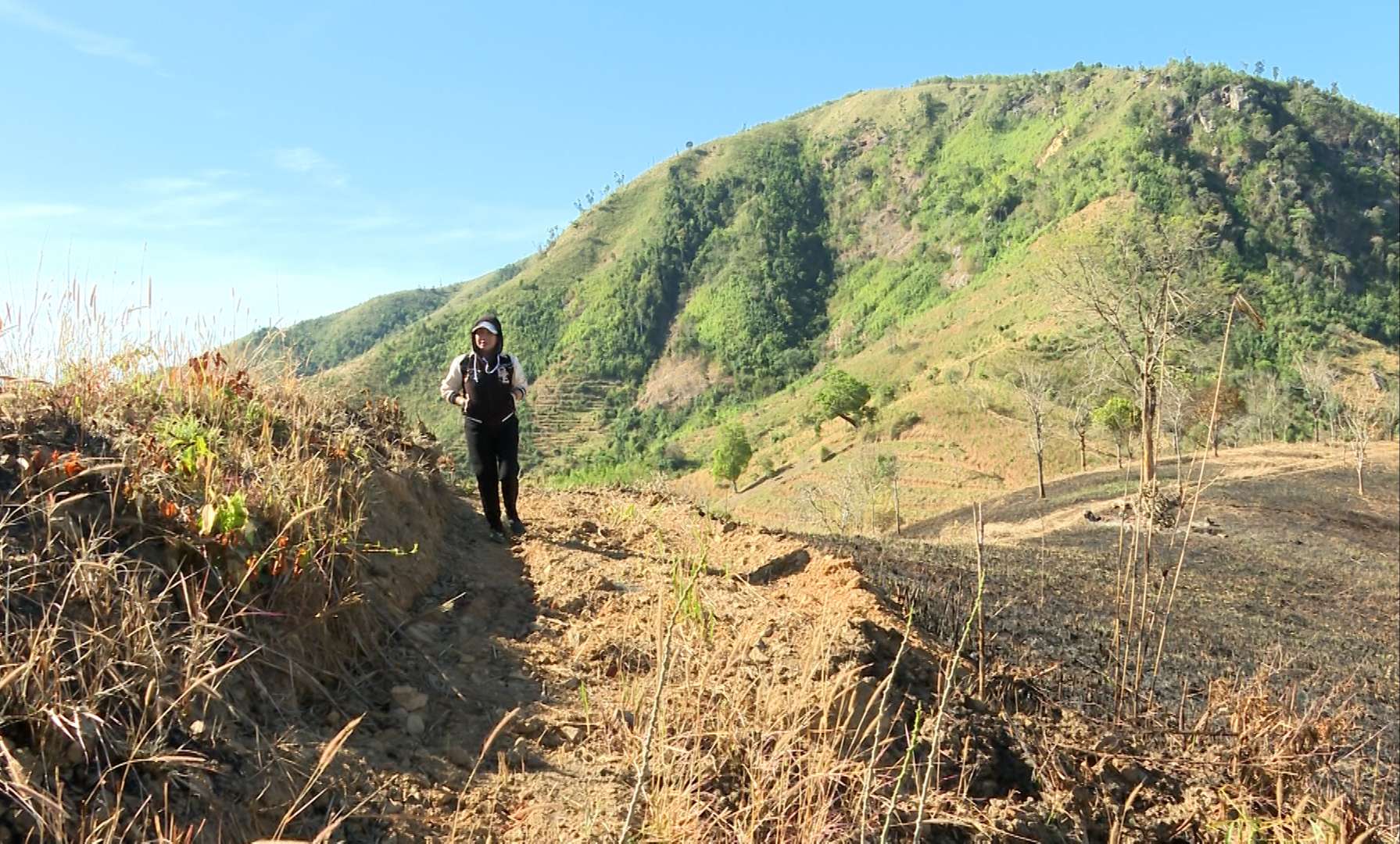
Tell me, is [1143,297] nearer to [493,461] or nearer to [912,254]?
[493,461]

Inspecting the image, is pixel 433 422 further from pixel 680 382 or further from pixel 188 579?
pixel 188 579

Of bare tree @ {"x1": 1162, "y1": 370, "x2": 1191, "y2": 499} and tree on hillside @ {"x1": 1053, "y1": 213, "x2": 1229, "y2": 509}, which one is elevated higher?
tree on hillside @ {"x1": 1053, "y1": 213, "x2": 1229, "y2": 509}

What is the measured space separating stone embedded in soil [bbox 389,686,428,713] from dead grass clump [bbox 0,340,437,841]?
23 cm

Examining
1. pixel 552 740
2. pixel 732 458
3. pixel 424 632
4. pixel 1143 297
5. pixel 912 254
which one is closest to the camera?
pixel 552 740

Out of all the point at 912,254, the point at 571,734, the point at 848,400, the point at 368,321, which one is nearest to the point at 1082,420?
the point at 848,400

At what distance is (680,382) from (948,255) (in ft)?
129

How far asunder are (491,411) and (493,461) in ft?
1.11

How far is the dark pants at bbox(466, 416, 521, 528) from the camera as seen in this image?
205 inches

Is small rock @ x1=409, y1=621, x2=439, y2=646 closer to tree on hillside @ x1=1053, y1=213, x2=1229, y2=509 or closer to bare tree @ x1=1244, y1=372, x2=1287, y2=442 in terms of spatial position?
tree on hillside @ x1=1053, y1=213, x2=1229, y2=509

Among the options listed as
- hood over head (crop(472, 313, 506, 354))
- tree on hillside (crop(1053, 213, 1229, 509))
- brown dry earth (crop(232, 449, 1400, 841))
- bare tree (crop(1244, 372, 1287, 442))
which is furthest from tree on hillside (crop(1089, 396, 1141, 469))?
hood over head (crop(472, 313, 506, 354))

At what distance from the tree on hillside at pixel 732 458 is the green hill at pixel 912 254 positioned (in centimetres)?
636

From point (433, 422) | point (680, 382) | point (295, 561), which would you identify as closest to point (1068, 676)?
point (295, 561)

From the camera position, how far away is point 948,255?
344 feet

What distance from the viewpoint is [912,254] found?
372 ft
